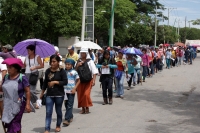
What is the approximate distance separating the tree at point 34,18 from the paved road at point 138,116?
2057 centimetres

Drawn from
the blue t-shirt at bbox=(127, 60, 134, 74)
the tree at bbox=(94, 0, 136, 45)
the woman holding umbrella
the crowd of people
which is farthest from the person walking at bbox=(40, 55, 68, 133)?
the tree at bbox=(94, 0, 136, 45)

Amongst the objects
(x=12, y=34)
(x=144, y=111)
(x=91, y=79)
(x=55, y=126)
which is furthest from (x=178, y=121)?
(x=12, y=34)

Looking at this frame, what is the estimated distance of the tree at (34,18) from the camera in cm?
3409

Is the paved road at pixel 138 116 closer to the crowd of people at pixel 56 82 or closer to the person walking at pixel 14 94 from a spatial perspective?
the crowd of people at pixel 56 82

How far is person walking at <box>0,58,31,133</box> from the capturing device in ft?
21.0

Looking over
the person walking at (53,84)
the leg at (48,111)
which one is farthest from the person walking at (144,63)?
the leg at (48,111)

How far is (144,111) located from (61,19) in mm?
27680

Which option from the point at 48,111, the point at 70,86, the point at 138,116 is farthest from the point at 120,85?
the point at 48,111

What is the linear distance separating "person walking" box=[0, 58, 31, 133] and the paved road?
202 centimetres

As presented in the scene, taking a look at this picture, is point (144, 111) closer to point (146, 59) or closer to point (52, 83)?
point (52, 83)

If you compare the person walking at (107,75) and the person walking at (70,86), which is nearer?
the person walking at (70,86)

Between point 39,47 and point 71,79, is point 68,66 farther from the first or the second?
point 39,47

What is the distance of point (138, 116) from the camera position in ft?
34.1

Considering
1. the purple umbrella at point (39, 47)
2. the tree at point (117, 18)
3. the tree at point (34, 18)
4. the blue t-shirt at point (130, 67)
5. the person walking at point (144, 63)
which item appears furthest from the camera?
the tree at point (117, 18)
